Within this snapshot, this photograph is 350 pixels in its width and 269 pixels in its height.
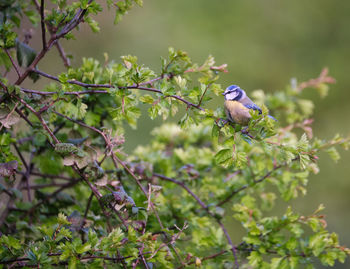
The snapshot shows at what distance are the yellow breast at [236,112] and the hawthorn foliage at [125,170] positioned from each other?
0.04 metres

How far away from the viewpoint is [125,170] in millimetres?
1578

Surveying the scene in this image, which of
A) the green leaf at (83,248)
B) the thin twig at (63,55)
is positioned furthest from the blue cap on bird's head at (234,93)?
the green leaf at (83,248)

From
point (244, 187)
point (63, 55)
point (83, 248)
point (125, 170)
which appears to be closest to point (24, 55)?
point (63, 55)

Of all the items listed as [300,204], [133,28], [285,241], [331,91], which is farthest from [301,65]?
[285,241]

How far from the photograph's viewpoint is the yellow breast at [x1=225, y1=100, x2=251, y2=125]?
4.33 feet

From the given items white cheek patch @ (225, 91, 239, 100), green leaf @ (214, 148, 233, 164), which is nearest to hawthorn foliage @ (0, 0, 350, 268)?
green leaf @ (214, 148, 233, 164)

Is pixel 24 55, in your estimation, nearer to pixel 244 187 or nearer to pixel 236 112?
pixel 236 112

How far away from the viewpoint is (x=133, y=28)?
6363 millimetres

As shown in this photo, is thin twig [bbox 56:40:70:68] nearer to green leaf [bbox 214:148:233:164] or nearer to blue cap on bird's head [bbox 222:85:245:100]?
blue cap on bird's head [bbox 222:85:245:100]

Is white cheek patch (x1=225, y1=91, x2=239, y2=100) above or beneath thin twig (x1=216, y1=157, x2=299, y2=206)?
above

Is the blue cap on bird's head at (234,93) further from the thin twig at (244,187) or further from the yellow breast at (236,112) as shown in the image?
the thin twig at (244,187)

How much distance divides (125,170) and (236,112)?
50 centimetres

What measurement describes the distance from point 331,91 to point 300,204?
1.65 meters

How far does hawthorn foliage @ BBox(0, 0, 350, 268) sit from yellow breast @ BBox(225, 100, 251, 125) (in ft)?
0.13
